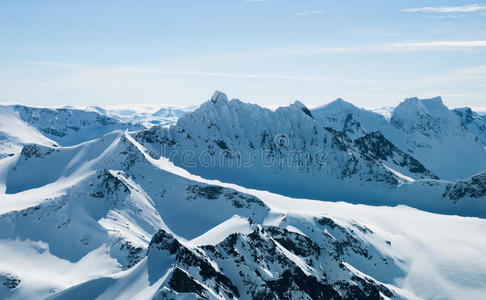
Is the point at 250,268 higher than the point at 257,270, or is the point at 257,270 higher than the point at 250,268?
the point at 250,268

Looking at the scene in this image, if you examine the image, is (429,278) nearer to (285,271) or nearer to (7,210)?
(285,271)

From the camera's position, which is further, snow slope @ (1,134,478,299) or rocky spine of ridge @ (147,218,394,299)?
snow slope @ (1,134,478,299)

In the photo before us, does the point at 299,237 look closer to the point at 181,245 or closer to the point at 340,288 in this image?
the point at 340,288

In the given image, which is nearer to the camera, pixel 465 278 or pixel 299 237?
pixel 299 237

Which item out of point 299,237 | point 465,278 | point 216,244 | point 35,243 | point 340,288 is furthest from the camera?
point 465,278

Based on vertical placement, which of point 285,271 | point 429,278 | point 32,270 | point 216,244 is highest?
point 216,244

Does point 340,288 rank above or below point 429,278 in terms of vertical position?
above

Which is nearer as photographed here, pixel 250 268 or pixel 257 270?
pixel 250 268

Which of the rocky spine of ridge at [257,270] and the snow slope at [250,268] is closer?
the rocky spine of ridge at [257,270]

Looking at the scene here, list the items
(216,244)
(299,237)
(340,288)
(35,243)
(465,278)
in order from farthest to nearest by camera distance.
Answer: (465,278), (35,243), (299,237), (340,288), (216,244)

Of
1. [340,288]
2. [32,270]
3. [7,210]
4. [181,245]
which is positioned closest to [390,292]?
[340,288]
